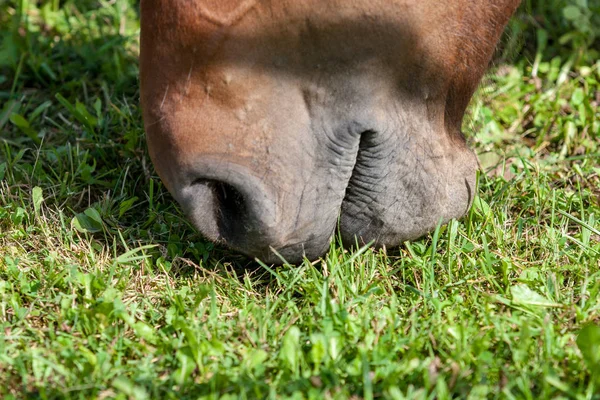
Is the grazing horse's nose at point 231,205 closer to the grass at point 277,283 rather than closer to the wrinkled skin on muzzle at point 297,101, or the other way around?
the wrinkled skin on muzzle at point 297,101

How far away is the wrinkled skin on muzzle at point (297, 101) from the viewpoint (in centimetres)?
180

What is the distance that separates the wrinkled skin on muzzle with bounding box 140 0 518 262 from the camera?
1796mm

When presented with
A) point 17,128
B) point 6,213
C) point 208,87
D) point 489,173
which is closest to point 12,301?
point 6,213

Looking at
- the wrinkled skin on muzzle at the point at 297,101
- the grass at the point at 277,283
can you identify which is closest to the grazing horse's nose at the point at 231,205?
the wrinkled skin on muzzle at the point at 297,101

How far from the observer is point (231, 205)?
6.48ft

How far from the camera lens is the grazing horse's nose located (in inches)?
73.7

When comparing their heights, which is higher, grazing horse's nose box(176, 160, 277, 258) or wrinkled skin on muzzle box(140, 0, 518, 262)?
wrinkled skin on muzzle box(140, 0, 518, 262)

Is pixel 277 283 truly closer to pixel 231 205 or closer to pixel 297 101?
pixel 231 205

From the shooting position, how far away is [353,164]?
6.45 ft

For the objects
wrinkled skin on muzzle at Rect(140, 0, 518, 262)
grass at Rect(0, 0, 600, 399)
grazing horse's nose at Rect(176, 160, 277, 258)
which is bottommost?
grass at Rect(0, 0, 600, 399)

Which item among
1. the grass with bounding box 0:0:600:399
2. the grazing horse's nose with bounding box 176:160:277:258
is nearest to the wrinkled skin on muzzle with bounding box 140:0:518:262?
the grazing horse's nose with bounding box 176:160:277:258

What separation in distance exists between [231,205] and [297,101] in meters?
0.31

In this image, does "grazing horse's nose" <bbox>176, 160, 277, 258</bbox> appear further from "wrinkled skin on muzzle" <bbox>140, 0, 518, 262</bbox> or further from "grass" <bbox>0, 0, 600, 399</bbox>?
"grass" <bbox>0, 0, 600, 399</bbox>

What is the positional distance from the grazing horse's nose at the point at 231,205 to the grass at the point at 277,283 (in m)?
0.19
